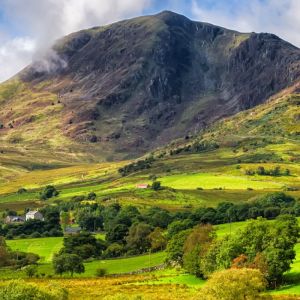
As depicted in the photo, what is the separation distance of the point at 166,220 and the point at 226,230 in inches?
1374

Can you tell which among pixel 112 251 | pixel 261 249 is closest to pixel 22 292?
pixel 261 249

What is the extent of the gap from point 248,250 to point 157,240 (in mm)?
62373

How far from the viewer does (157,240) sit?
521ft

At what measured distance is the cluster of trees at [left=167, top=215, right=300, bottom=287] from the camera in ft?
300

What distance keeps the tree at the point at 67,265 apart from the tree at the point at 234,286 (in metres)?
69.3

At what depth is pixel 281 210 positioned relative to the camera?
636 feet

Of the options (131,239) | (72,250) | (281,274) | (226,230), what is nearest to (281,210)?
(226,230)

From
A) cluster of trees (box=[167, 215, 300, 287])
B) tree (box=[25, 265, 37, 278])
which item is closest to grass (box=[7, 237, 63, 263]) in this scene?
tree (box=[25, 265, 37, 278])

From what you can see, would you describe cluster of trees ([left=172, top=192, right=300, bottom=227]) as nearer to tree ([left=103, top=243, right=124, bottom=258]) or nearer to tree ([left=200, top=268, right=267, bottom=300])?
tree ([left=103, top=243, right=124, bottom=258])

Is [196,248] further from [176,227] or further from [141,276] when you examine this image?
[176,227]

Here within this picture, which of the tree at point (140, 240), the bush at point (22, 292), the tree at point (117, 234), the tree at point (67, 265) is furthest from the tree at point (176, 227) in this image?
the bush at point (22, 292)

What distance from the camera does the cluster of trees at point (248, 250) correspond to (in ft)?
300

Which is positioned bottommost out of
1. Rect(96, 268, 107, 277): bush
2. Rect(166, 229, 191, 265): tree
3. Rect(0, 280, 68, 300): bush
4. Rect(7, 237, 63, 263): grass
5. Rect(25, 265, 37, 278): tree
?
Rect(7, 237, 63, 263): grass

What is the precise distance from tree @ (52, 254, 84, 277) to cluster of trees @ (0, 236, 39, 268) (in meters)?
16.7
